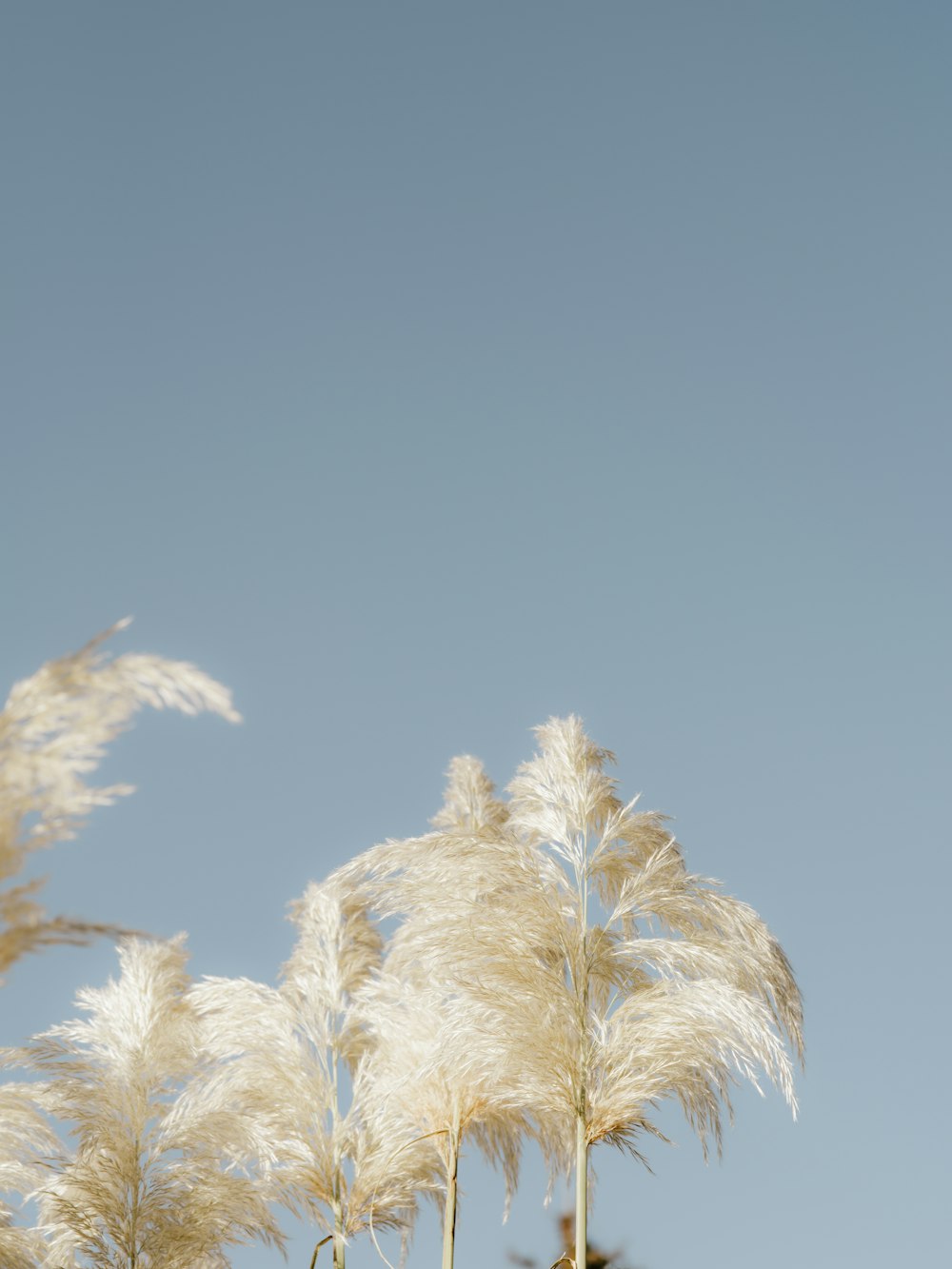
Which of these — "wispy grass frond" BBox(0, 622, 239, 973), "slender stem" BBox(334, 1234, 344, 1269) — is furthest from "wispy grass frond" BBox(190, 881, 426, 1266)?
"wispy grass frond" BBox(0, 622, 239, 973)

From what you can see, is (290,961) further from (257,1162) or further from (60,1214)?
(60,1214)

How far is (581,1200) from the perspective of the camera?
7051 millimetres

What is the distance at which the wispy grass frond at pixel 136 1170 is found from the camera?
31.1 ft

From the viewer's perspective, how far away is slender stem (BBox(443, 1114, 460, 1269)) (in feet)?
30.8

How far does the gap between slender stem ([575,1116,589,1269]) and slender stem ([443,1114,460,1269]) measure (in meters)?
2.37

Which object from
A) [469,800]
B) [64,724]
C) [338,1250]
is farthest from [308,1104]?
[64,724]

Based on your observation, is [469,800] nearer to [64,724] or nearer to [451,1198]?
[451,1198]

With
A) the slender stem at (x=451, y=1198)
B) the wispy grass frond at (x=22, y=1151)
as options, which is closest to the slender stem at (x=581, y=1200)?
the slender stem at (x=451, y=1198)

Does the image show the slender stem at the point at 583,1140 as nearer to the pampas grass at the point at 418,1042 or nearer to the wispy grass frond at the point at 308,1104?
the pampas grass at the point at 418,1042

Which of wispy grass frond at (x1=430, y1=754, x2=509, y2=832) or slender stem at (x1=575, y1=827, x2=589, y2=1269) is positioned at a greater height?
wispy grass frond at (x1=430, y1=754, x2=509, y2=832)

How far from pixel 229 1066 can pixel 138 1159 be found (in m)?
0.91

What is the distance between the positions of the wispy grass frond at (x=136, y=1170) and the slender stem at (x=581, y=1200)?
11.0 feet

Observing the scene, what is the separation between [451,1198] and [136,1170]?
2293mm

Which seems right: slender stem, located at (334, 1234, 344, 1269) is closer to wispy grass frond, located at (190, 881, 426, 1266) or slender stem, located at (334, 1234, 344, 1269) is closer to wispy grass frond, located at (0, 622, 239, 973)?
wispy grass frond, located at (190, 881, 426, 1266)
